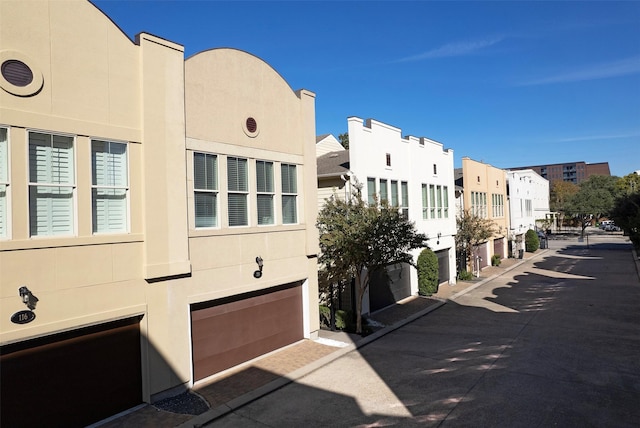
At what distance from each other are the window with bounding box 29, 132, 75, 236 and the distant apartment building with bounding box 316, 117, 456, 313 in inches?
390

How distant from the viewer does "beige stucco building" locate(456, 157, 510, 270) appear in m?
32.0

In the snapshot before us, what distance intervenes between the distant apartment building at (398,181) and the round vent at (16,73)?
1080cm

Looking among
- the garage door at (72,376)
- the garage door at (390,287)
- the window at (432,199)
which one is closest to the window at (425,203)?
the window at (432,199)

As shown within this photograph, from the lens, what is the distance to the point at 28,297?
7.77 m

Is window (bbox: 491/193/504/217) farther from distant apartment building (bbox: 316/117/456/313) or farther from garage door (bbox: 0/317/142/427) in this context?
garage door (bbox: 0/317/142/427)

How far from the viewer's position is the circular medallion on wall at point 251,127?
12.5 m

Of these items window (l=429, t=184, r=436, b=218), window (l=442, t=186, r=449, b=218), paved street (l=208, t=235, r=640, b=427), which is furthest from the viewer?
window (l=442, t=186, r=449, b=218)

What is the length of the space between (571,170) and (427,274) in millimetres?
169154

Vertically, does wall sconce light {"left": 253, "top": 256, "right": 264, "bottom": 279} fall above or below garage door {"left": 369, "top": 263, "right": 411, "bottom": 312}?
above

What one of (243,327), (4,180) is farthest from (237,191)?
(4,180)

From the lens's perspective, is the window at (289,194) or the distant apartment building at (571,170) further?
the distant apartment building at (571,170)

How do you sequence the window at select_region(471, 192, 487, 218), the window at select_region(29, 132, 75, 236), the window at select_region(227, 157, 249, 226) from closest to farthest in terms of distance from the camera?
1. the window at select_region(29, 132, 75, 236)
2. the window at select_region(227, 157, 249, 226)
3. the window at select_region(471, 192, 487, 218)

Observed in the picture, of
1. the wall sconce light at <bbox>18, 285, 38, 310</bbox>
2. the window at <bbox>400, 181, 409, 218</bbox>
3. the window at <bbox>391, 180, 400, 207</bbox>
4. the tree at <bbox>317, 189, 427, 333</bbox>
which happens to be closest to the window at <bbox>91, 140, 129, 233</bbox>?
the wall sconce light at <bbox>18, 285, 38, 310</bbox>

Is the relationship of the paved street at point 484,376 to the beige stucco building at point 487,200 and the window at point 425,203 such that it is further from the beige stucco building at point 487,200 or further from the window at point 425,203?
the beige stucco building at point 487,200
